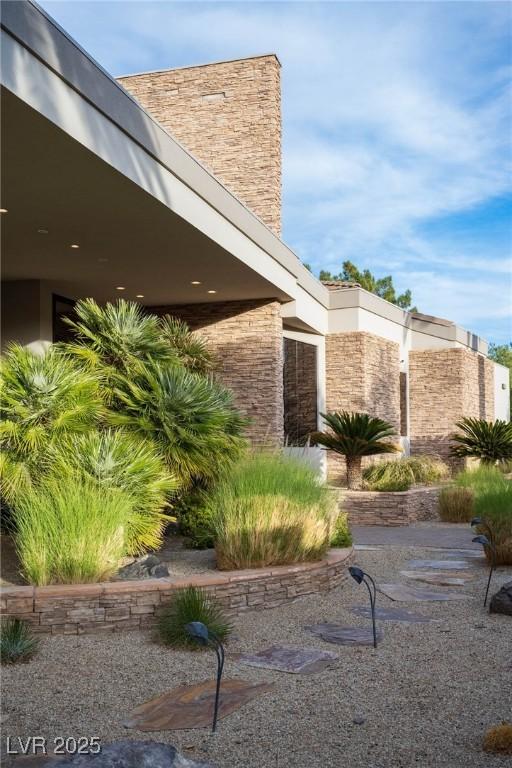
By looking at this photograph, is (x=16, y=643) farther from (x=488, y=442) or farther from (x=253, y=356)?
(x=488, y=442)

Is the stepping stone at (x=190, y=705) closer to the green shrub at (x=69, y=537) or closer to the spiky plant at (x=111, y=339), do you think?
the green shrub at (x=69, y=537)

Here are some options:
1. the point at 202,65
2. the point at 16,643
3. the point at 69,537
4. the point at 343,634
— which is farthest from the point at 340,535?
the point at 202,65

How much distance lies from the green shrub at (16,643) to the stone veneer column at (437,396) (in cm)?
1677

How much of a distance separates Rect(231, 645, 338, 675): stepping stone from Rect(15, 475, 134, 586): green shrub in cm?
137

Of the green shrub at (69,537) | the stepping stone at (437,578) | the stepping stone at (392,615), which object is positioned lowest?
the stepping stone at (437,578)

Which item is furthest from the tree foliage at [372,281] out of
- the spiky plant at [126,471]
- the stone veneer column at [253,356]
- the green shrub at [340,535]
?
the spiky plant at [126,471]

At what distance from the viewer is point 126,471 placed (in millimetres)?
6902

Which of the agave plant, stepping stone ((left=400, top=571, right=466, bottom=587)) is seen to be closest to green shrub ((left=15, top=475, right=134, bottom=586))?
stepping stone ((left=400, top=571, right=466, bottom=587))

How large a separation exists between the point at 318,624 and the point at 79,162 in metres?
4.53

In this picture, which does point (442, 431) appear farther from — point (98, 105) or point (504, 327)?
point (504, 327)

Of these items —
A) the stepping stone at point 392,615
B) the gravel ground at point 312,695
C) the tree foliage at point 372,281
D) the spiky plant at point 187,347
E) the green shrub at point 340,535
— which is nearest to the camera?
the gravel ground at point 312,695

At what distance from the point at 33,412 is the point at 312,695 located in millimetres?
4170

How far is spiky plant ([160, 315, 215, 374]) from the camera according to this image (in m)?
12.9

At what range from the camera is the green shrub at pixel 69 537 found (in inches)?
220
